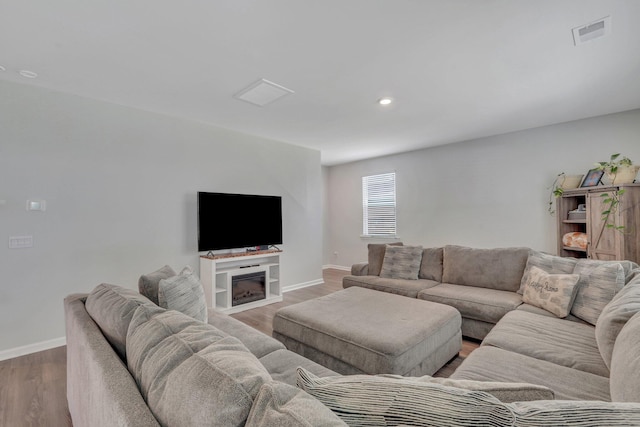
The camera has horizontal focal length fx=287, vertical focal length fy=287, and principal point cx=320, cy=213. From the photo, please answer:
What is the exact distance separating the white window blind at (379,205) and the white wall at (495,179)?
13 cm

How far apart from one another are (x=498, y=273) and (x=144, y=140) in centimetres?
432

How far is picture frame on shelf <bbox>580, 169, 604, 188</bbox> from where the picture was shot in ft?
11.4

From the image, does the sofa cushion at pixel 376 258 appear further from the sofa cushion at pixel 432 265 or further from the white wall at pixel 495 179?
the white wall at pixel 495 179

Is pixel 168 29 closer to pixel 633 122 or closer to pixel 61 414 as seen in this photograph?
pixel 61 414

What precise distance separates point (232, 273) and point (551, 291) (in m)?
3.39

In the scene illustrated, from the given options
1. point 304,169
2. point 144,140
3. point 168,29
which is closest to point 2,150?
point 144,140

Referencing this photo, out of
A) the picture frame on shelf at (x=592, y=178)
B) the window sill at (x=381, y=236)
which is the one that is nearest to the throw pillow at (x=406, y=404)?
the picture frame on shelf at (x=592, y=178)

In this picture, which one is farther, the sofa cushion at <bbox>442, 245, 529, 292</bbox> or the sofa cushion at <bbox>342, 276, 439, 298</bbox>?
the sofa cushion at <bbox>342, 276, 439, 298</bbox>

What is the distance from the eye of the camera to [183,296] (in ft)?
5.85

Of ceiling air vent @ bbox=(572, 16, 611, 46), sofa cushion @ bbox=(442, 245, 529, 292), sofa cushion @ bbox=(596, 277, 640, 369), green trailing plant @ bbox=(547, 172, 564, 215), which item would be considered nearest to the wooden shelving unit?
green trailing plant @ bbox=(547, 172, 564, 215)

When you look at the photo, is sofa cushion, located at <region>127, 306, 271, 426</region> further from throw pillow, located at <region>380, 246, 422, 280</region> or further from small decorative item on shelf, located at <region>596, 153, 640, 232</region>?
small decorative item on shelf, located at <region>596, 153, 640, 232</region>

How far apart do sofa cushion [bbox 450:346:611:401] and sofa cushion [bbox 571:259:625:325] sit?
0.91m

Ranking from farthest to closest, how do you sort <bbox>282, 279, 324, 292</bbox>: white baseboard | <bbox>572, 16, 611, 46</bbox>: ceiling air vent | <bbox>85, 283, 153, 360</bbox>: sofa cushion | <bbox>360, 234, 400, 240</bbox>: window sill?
<bbox>360, 234, 400, 240</bbox>: window sill < <bbox>282, 279, 324, 292</bbox>: white baseboard < <bbox>572, 16, 611, 46</bbox>: ceiling air vent < <bbox>85, 283, 153, 360</bbox>: sofa cushion

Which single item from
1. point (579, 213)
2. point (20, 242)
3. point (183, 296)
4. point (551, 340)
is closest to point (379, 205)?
point (579, 213)
